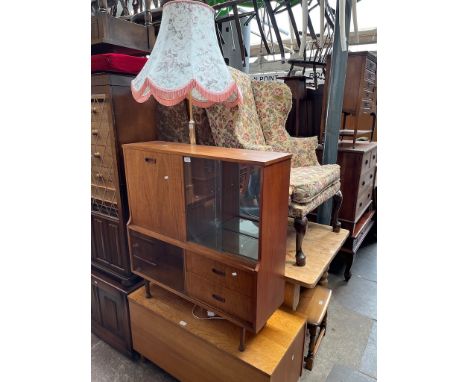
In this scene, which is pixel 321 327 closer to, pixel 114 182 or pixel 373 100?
pixel 114 182

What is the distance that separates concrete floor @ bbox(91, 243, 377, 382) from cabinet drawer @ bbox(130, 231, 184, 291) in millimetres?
567

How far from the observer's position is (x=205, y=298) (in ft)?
3.88

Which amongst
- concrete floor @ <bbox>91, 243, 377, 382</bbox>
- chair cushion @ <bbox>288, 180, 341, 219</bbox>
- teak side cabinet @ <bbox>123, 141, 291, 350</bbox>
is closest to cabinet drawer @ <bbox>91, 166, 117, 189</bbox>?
teak side cabinet @ <bbox>123, 141, 291, 350</bbox>

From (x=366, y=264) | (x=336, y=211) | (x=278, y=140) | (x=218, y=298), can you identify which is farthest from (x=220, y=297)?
(x=366, y=264)

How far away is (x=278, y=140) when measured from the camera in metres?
1.91

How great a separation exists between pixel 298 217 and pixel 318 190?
202 millimetres

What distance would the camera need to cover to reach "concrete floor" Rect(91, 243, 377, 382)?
1.49 meters

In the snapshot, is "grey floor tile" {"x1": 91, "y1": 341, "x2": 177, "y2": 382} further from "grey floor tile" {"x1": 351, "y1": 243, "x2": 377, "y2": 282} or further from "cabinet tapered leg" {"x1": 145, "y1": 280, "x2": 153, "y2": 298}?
"grey floor tile" {"x1": 351, "y1": 243, "x2": 377, "y2": 282}

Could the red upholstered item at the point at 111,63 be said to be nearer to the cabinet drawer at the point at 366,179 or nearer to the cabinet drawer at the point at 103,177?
the cabinet drawer at the point at 103,177

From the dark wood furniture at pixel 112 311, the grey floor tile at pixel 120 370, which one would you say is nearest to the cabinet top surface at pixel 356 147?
the dark wood furniture at pixel 112 311

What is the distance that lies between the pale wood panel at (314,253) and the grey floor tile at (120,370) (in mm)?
841

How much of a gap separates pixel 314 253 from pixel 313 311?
0.30 m
